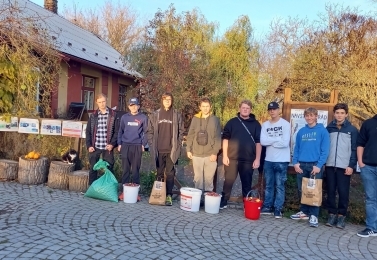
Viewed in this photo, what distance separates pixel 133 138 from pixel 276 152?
101 inches

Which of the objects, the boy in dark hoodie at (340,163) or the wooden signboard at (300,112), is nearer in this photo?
the boy in dark hoodie at (340,163)

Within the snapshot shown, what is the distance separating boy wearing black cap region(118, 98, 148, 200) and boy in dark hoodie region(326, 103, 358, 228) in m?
3.22

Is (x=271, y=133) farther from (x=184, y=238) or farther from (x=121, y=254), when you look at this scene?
(x=121, y=254)

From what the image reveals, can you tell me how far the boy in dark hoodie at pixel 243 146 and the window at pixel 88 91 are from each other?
40.0 ft

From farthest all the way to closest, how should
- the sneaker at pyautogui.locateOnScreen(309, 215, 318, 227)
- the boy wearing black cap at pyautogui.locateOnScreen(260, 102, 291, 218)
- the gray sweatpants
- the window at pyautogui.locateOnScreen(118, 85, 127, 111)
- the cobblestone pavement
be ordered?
the window at pyautogui.locateOnScreen(118, 85, 127, 111)
the gray sweatpants
the boy wearing black cap at pyautogui.locateOnScreen(260, 102, 291, 218)
the sneaker at pyautogui.locateOnScreen(309, 215, 318, 227)
the cobblestone pavement

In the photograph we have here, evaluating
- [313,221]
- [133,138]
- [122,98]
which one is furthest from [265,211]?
[122,98]

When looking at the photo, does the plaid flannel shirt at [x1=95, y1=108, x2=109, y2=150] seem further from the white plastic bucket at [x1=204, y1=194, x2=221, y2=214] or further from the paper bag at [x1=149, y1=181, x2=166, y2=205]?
the white plastic bucket at [x1=204, y1=194, x2=221, y2=214]

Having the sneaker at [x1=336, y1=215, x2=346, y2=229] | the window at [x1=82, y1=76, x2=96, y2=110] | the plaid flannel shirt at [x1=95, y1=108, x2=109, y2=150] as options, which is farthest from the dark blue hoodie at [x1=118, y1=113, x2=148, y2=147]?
the window at [x1=82, y1=76, x2=96, y2=110]

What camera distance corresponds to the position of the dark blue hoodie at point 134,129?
257 inches

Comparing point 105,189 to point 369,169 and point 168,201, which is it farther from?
point 369,169

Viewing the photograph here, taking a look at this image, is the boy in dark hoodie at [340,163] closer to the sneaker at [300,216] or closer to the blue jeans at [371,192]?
the blue jeans at [371,192]

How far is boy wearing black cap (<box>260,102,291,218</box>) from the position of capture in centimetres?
589

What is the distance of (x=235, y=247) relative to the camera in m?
4.52

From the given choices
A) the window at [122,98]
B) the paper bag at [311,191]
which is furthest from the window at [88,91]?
the paper bag at [311,191]
